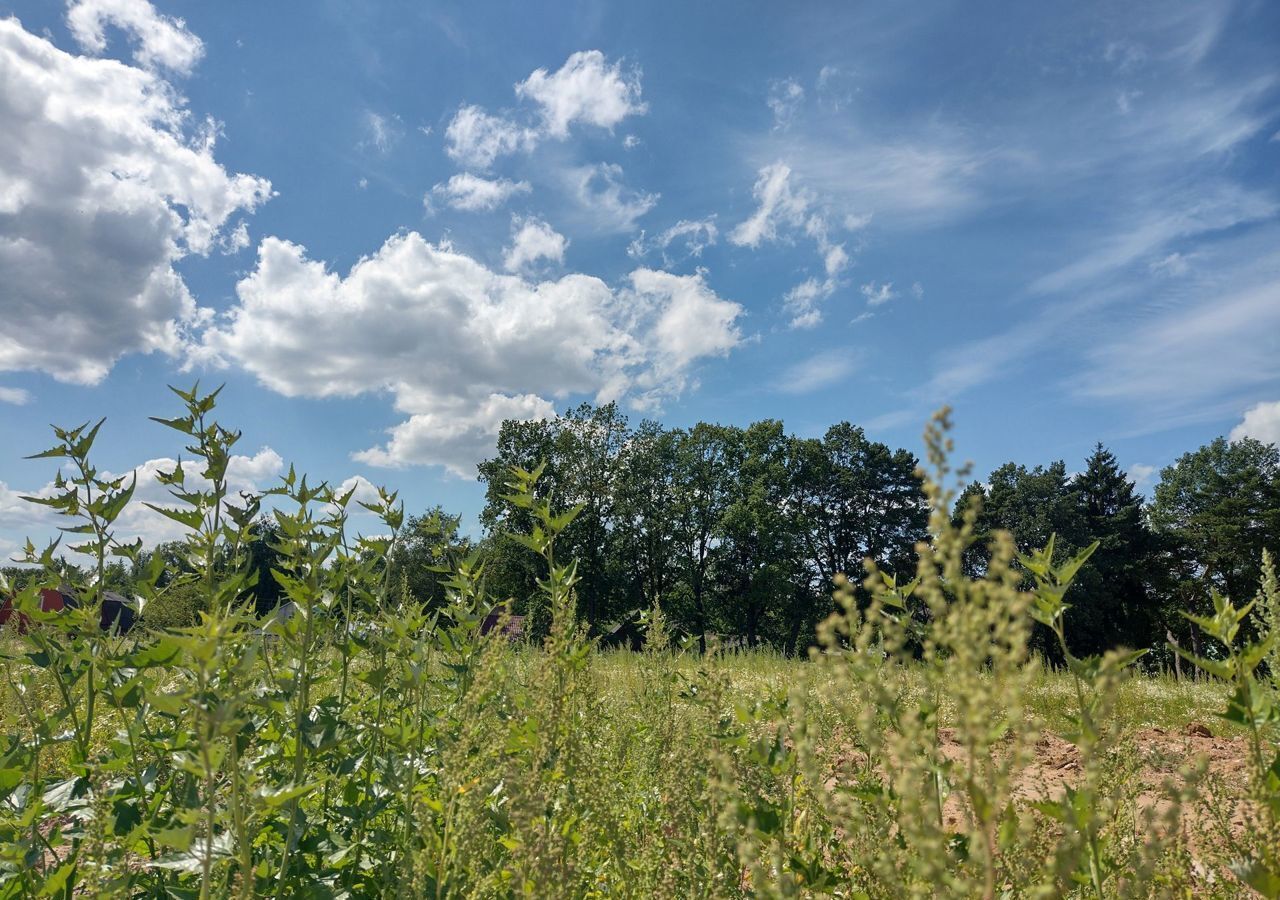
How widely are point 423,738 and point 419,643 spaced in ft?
1.42

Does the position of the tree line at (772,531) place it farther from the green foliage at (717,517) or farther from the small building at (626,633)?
the small building at (626,633)

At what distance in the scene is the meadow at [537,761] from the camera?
48.1 inches

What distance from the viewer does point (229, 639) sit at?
2018 mm

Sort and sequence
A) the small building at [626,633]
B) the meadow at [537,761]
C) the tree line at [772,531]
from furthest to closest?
1. the tree line at [772,531]
2. the small building at [626,633]
3. the meadow at [537,761]

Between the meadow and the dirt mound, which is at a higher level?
the meadow

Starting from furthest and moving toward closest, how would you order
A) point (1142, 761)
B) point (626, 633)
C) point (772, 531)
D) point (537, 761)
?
point (772, 531) < point (626, 633) < point (1142, 761) < point (537, 761)

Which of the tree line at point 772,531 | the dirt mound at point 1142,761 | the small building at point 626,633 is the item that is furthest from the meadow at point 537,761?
the tree line at point 772,531

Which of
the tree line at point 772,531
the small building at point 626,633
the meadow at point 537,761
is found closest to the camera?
the meadow at point 537,761

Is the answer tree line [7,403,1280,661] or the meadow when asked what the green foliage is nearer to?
tree line [7,403,1280,661]

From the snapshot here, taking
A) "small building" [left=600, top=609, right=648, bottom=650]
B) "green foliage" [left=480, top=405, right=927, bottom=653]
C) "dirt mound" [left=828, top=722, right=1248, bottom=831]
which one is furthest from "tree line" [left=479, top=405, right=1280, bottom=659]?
"dirt mound" [left=828, top=722, right=1248, bottom=831]

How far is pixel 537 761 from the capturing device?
186 cm

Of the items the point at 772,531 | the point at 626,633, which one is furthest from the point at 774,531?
the point at 626,633

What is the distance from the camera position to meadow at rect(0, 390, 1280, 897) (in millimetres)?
1222

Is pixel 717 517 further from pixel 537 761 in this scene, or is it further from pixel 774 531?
pixel 537 761
